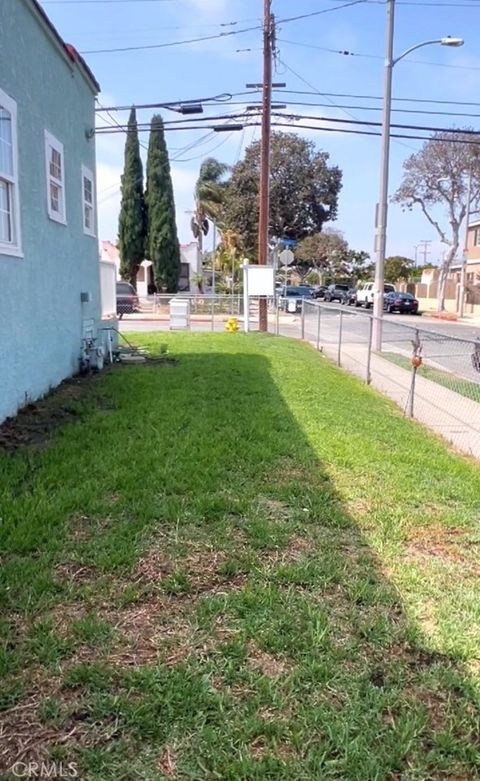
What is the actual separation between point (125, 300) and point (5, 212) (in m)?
22.8

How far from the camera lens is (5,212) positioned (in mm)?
6305

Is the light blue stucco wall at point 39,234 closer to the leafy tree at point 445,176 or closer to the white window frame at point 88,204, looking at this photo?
the white window frame at point 88,204

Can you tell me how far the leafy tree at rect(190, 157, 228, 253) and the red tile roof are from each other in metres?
39.7

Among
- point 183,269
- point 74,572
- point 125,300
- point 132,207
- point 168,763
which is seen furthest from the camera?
point 183,269

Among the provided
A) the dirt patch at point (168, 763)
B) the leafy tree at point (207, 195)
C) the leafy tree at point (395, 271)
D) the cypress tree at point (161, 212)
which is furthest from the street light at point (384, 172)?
the leafy tree at point (395, 271)

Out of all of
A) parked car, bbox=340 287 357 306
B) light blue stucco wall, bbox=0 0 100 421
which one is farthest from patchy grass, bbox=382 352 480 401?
parked car, bbox=340 287 357 306

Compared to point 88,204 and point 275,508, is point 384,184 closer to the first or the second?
point 88,204

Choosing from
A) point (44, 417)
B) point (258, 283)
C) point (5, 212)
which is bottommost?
point (44, 417)

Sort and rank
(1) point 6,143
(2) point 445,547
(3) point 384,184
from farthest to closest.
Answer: (3) point 384,184, (1) point 6,143, (2) point 445,547

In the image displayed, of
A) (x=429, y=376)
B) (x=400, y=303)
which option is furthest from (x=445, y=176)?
(x=429, y=376)

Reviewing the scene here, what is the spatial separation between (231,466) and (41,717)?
2888mm

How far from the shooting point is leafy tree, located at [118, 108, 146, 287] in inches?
1554

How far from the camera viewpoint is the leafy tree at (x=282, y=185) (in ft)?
156

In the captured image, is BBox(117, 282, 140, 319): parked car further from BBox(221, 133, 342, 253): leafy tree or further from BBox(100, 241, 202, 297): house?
BBox(221, 133, 342, 253): leafy tree
